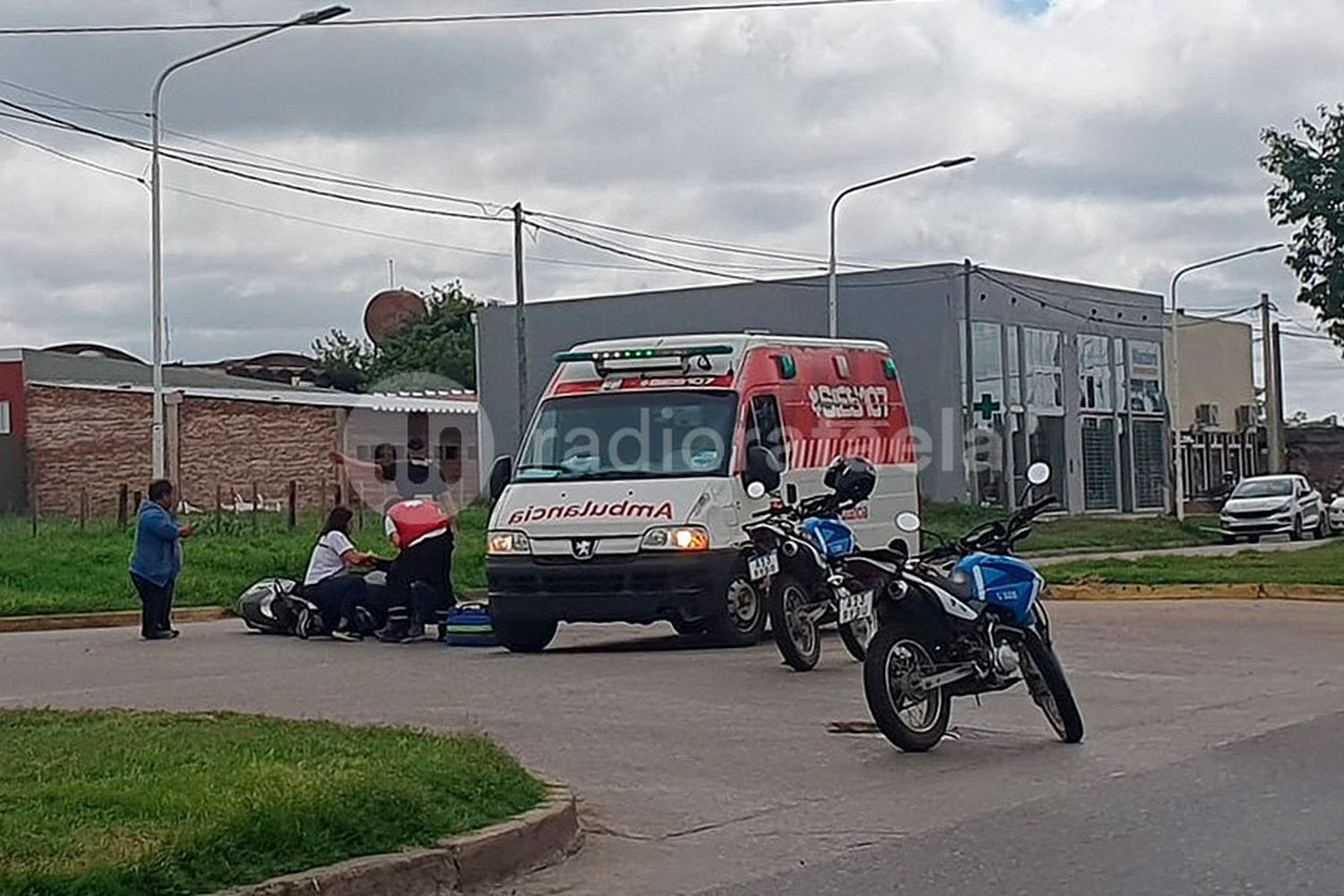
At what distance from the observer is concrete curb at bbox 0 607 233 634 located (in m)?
22.5

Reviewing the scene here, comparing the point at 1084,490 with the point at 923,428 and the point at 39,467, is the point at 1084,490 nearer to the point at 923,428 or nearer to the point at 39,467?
the point at 923,428

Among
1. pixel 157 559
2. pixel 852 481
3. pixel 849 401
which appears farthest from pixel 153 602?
pixel 852 481

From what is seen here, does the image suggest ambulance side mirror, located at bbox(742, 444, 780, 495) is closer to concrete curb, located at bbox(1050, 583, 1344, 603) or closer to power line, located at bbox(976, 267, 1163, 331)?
concrete curb, located at bbox(1050, 583, 1344, 603)

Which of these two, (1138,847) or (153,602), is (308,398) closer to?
(153,602)

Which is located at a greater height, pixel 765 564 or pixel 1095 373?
pixel 1095 373

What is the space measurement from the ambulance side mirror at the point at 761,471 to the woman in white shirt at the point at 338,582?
438 centimetres

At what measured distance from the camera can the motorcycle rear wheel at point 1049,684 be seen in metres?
11.5

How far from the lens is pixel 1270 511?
4484cm

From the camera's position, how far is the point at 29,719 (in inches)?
442

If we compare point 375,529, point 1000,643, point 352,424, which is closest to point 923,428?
point 352,424

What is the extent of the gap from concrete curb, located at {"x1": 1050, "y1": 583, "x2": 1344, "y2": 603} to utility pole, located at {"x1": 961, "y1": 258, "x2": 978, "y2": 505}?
24849 mm

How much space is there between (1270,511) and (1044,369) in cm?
1292

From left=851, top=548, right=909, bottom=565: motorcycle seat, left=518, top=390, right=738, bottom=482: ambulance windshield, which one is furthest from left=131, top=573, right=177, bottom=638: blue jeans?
left=851, top=548, right=909, bottom=565: motorcycle seat

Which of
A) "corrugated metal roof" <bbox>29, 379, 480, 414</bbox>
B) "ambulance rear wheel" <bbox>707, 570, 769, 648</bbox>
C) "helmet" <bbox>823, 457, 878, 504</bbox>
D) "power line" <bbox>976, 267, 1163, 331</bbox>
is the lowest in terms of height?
"ambulance rear wheel" <bbox>707, 570, 769, 648</bbox>
